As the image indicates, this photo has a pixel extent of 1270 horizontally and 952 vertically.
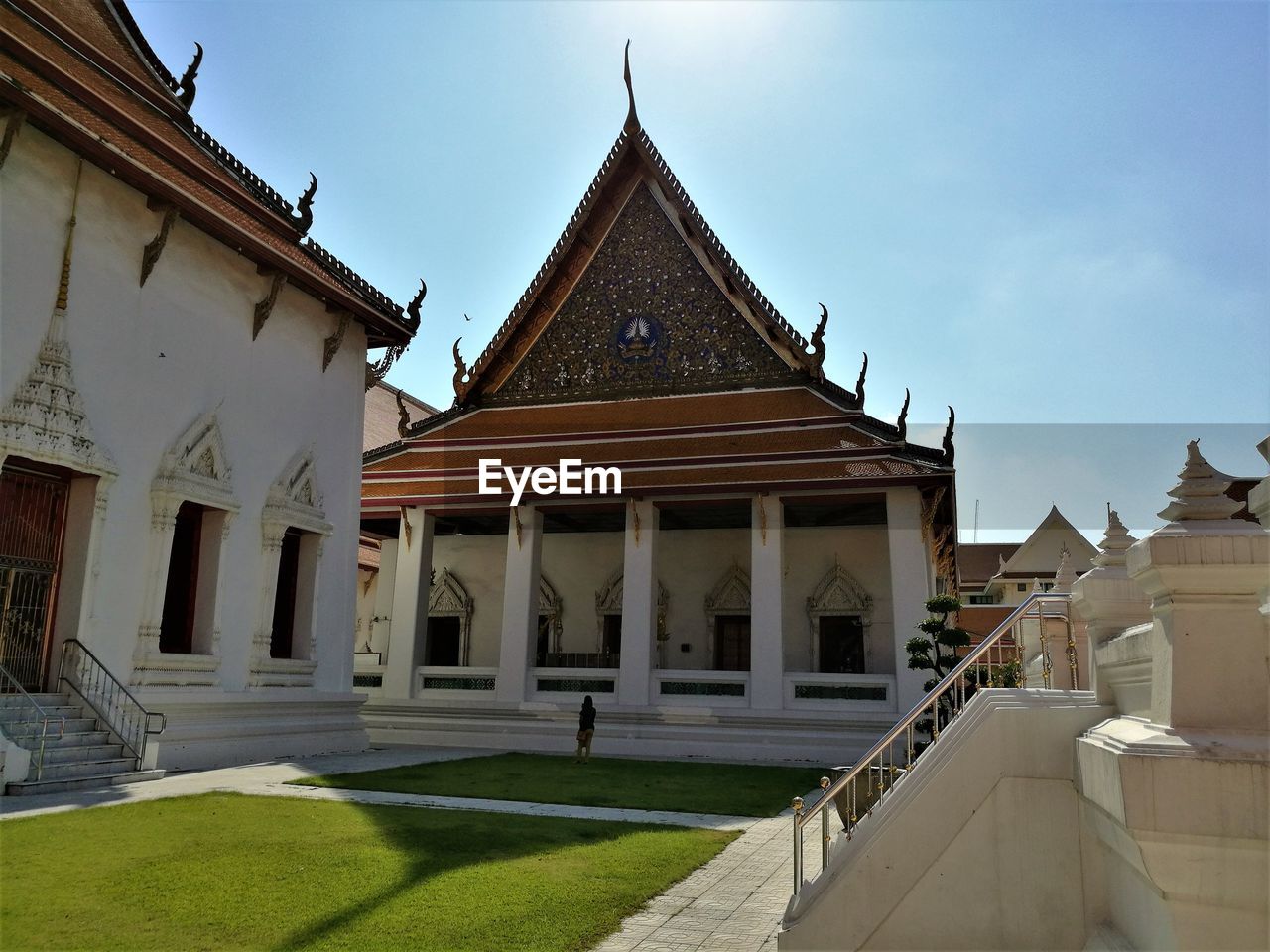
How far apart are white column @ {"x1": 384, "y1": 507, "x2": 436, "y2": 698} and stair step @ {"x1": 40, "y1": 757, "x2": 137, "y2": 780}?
234 inches

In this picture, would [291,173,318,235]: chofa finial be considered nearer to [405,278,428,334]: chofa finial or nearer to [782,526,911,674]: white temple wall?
[405,278,428,334]: chofa finial

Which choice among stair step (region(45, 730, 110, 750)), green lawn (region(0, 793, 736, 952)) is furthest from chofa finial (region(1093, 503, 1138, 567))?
stair step (region(45, 730, 110, 750))

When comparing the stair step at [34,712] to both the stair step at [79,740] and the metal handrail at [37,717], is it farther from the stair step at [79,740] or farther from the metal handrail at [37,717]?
the stair step at [79,740]

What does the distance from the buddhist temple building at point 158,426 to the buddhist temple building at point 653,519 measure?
7.81ft

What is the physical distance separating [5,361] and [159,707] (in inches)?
127

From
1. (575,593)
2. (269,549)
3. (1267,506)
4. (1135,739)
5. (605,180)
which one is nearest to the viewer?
(1135,739)

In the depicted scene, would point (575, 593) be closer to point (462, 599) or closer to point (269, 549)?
point (462, 599)

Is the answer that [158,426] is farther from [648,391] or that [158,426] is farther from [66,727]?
[648,391]

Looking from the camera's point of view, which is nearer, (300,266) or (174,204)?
(174,204)

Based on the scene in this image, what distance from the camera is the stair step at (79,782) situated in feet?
20.7

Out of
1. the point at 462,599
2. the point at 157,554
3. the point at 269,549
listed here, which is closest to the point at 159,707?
A: the point at 157,554

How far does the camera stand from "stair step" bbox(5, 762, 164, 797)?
632cm

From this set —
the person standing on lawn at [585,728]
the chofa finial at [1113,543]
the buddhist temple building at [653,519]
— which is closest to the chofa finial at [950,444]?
the buddhist temple building at [653,519]

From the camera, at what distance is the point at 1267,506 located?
100 inches
